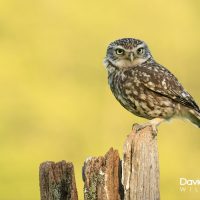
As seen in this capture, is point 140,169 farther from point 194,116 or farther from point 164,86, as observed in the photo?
point 194,116

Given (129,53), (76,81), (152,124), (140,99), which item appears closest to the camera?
(152,124)

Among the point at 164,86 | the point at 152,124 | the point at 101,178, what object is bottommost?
the point at 101,178

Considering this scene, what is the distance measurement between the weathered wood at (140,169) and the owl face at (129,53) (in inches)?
84.9

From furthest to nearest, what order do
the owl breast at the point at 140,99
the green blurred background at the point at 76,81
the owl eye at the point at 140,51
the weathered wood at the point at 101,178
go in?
the green blurred background at the point at 76,81 → the owl eye at the point at 140,51 → the owl breast at the point at 140,99 → the weathered wood at the point at 101,178

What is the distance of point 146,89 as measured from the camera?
8.41 metres

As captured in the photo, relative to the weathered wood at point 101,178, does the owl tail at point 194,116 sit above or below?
above

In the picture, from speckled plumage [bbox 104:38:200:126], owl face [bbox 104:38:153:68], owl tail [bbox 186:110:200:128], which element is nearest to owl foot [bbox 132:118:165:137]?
speckled plumage [bbox 104:38:200:126]

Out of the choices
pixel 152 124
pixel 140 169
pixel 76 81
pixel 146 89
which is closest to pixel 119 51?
pixel 146 89

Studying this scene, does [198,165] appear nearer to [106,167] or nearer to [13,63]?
[13,63]

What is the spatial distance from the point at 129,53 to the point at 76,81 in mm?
8219

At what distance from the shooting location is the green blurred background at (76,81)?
14.3 metres

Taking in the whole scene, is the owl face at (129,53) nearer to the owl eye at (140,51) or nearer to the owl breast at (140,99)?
the owl eye at (140,51)

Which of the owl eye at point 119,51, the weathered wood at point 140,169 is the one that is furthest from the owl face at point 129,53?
the weathered wood at point 140,169

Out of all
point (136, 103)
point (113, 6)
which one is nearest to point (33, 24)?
point (113, 6)
